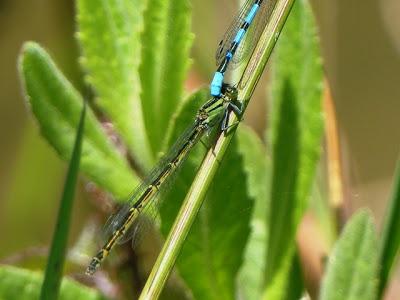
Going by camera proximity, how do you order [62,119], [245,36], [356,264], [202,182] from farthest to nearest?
[245,36]
[62,119]
[356,264]
[202,182]

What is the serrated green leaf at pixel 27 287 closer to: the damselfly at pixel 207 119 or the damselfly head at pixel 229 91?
the damselfly at pixel 207 119

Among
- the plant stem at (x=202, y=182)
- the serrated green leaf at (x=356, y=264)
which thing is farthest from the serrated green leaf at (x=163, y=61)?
the serrated green leaf at (x=356, y=264)

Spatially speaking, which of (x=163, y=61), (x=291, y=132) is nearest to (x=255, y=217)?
(x=291, y=132)

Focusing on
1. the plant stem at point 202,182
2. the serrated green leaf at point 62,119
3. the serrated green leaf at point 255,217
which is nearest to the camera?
the plant stem at point 202,182

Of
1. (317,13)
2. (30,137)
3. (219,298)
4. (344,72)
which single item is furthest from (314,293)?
(344,72)

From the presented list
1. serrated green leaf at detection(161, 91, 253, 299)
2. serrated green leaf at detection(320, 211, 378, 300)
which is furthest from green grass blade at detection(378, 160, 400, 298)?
serrated green leaf at detection(161, 91, 253, 299)

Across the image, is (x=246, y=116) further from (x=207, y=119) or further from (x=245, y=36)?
(x=207, y=119)

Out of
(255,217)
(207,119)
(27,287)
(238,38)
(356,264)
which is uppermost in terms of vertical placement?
(238,38)
